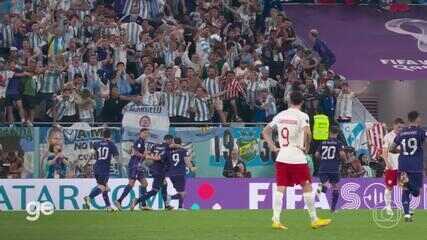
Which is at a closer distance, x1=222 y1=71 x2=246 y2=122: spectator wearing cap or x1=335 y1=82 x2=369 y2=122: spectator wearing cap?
x1=222 y1=71 x2=246 y2=122: spectator wearing cap

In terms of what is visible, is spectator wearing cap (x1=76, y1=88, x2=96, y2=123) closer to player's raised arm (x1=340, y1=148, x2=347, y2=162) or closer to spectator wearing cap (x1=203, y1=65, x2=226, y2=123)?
spectator wearing cap (x1=203, y1=65, x2=226, y2=123)

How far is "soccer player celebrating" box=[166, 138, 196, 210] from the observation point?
103ft

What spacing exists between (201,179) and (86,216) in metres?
6.20

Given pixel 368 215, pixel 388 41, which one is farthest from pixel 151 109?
pixel 388 41

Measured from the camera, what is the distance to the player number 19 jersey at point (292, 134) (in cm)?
2145

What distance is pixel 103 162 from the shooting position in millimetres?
30844

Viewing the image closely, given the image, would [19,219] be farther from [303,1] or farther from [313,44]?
[303,1]

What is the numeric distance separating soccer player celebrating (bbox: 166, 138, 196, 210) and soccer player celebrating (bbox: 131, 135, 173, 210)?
5.1 inches

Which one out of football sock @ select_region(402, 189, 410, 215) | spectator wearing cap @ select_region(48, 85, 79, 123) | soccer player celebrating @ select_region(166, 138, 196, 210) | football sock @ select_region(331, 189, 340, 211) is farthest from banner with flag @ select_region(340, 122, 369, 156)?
football sock @ select_region(402, 189, 410, 215)

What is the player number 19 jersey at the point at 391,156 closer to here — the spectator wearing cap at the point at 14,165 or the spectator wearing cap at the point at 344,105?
the spectator wearing cap at the point at 344,105

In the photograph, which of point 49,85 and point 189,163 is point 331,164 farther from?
point 49,85

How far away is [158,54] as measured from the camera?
34.2 meters

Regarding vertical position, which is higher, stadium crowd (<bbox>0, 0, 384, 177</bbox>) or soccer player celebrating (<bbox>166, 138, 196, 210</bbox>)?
stadium crowd (<bbox>0, 0, 384, 177</bbox>)

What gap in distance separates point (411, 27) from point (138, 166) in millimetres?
12197
